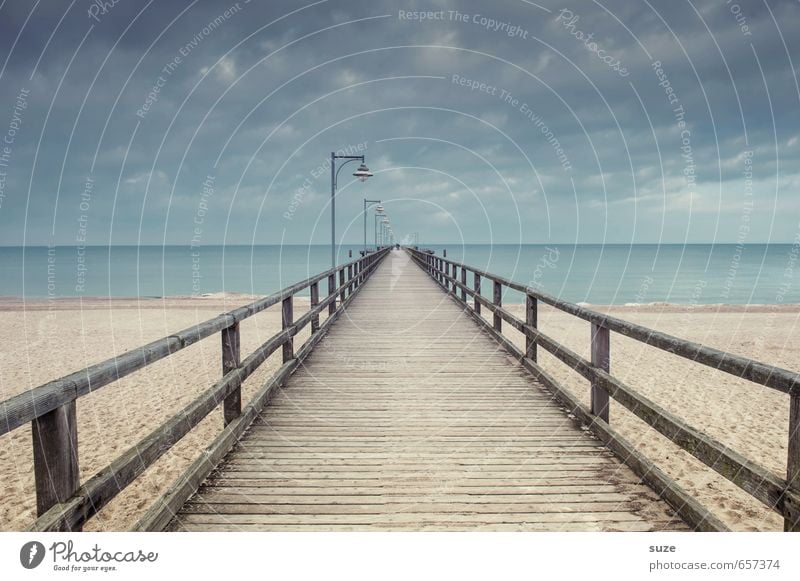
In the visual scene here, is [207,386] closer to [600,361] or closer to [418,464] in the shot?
[418,464]

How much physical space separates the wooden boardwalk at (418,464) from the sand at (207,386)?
2.62 meters

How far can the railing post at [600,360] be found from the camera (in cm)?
431

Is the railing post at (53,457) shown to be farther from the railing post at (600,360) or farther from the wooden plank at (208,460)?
the railing post at (600,360)

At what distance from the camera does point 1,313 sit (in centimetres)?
3000

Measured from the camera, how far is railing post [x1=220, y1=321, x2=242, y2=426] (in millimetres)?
4137

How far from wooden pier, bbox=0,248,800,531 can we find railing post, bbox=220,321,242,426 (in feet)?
0.05

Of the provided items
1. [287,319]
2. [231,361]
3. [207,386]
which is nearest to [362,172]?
[207,386]

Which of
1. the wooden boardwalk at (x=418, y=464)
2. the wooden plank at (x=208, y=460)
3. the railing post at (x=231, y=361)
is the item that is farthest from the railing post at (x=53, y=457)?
the railing post at (x=231, y=361)

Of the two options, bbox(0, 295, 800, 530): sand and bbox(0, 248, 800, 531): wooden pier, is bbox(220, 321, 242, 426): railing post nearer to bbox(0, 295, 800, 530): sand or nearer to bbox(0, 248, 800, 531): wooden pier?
bbox(0, 248, 800, 531): wooden pier

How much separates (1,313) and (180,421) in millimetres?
34825

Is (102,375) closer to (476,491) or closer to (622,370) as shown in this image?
(476,491)

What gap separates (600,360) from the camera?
4.39 metres

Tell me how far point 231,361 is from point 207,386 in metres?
8.34
